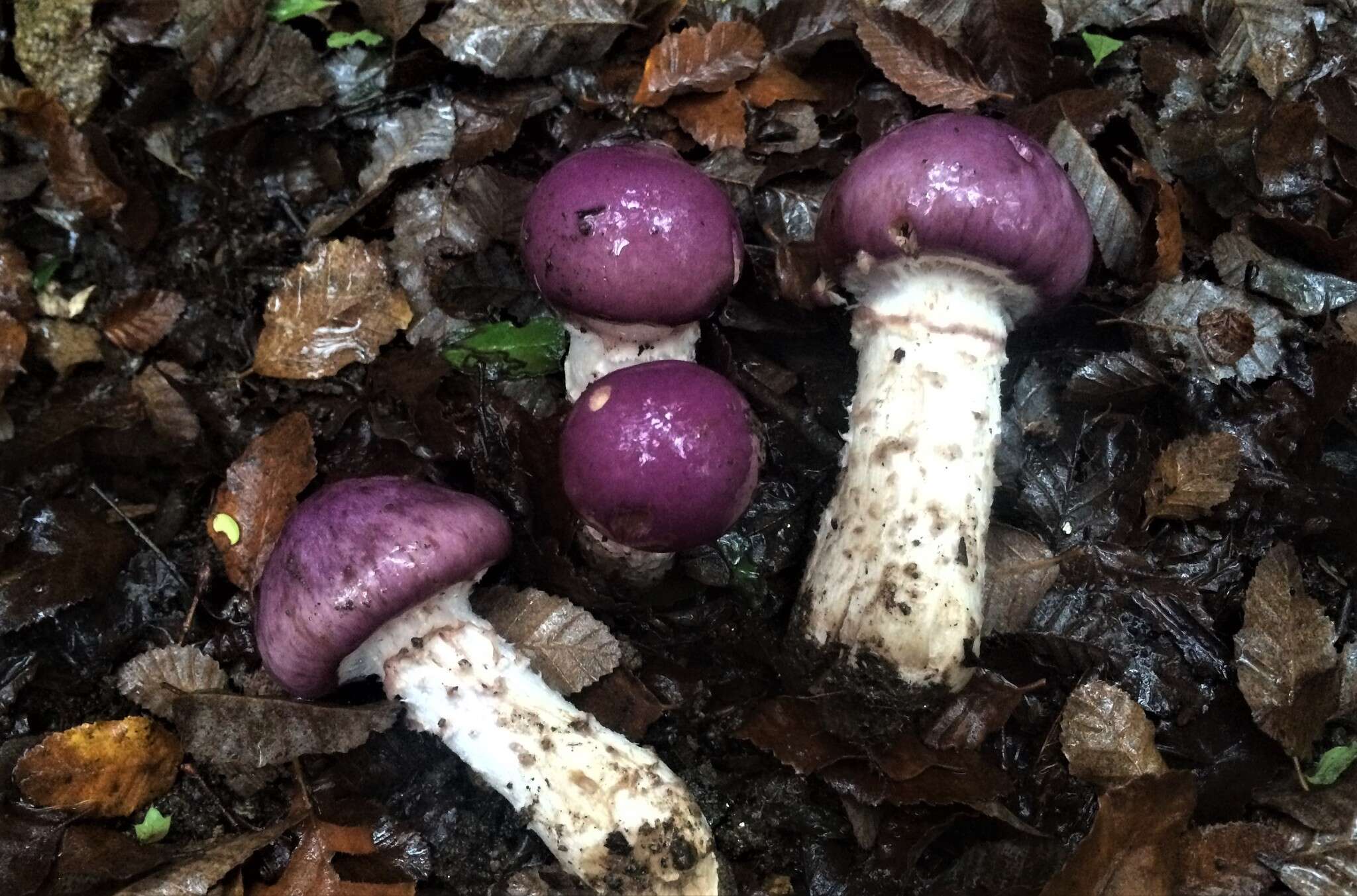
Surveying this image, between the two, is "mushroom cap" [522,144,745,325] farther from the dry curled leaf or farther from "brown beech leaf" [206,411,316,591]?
"brown beech leaf" [206,411,316,591]

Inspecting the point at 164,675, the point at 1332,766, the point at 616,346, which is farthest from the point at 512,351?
the point at 1332,766

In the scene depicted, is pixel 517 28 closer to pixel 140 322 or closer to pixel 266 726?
pixel 140 322

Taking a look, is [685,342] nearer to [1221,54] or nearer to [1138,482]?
[1138,482]


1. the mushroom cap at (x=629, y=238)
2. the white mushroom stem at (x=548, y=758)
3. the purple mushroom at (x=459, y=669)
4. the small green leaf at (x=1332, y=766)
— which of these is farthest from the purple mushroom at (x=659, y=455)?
the small green leaf at (x=1332, y=766)

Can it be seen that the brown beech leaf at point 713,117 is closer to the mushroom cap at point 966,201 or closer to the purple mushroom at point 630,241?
the purple mushroom at point 630,241

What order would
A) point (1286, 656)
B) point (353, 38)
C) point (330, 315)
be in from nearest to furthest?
1. point (1286, 656)
2. point (330, 315)
3. point (353, 38)

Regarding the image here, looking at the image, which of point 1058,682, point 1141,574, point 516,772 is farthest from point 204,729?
point 1141,574
